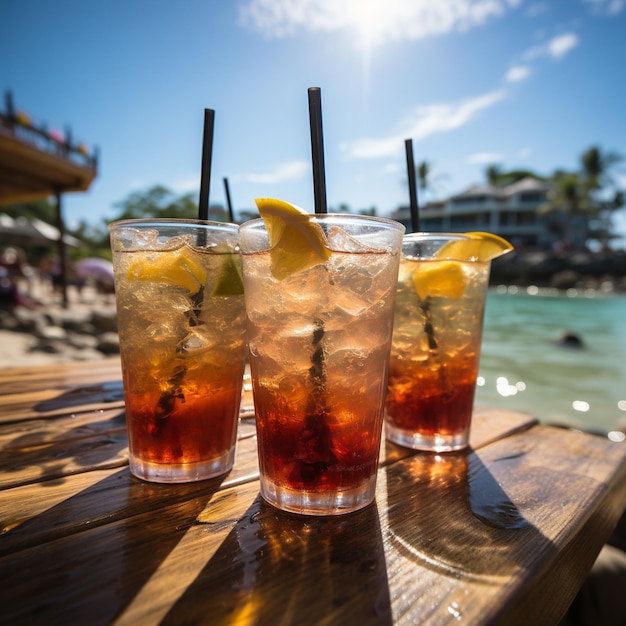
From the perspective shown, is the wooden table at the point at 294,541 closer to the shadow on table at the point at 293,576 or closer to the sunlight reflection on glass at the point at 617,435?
the shadow on table at the point at 293,576

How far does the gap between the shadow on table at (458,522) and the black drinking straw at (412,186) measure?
2.22ft

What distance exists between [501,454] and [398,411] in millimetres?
274

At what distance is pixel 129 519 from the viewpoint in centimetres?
82

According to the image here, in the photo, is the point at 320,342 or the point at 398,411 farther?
the point at 398,411

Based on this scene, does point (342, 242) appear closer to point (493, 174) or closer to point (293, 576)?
point (293, 576)

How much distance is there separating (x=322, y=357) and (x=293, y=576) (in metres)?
0.36

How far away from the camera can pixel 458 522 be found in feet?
2.78

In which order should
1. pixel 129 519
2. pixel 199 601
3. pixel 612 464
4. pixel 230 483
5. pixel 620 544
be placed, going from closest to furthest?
pixel 199 601
pixel 129 519
pixel 230 483
pixel 612 464
pixel 620 544

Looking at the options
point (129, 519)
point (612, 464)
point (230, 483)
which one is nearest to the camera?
point (129, 519)

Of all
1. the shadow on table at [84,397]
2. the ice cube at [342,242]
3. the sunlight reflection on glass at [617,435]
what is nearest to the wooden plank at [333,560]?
the ice cube at [342,242]

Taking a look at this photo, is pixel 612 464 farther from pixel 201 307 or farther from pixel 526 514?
pixel 201 307

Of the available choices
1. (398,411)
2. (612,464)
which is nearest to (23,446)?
(398,411)

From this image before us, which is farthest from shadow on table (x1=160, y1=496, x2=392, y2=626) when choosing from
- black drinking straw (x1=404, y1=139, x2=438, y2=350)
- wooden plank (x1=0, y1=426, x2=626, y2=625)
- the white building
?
the white building

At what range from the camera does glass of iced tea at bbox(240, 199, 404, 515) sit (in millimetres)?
866
